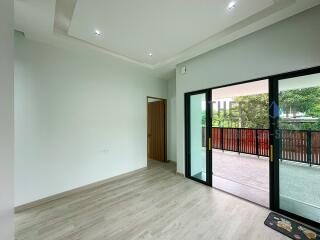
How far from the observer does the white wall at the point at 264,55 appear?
6.83 ft

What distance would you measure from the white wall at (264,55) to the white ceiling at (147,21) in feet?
0.64

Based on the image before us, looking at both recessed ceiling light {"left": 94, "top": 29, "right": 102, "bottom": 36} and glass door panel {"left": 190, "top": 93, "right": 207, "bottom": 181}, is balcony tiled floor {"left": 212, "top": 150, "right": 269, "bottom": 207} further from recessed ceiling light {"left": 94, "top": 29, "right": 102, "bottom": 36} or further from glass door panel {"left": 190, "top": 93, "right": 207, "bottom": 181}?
recessed ceiling light {"left": 94, "top": 29, "right": 102, "bottom": 36}

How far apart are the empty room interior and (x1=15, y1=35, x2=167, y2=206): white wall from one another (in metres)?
0.02

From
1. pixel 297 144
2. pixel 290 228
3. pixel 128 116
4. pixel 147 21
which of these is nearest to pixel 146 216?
pixel 290 228

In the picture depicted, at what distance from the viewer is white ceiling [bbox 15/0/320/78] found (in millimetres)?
1926

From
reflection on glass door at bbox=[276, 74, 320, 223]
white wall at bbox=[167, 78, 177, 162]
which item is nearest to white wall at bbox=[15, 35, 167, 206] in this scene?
white wall at bbox=[167, 78, 177, 162]

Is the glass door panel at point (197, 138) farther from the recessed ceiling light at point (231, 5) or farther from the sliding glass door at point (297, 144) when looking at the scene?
the recessed ceiling light at point (231, 5)

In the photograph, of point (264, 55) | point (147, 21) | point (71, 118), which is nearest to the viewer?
point (147, 21)

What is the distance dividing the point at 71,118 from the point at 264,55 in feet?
12.6

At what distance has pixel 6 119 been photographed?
155 centimetres

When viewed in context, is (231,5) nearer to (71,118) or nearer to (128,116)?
(128,116)

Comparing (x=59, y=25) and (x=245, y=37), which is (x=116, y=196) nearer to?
(x=59, y=25)

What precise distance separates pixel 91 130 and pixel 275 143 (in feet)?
11.9

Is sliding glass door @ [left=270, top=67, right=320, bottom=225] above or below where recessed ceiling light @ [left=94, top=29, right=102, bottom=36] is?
below
